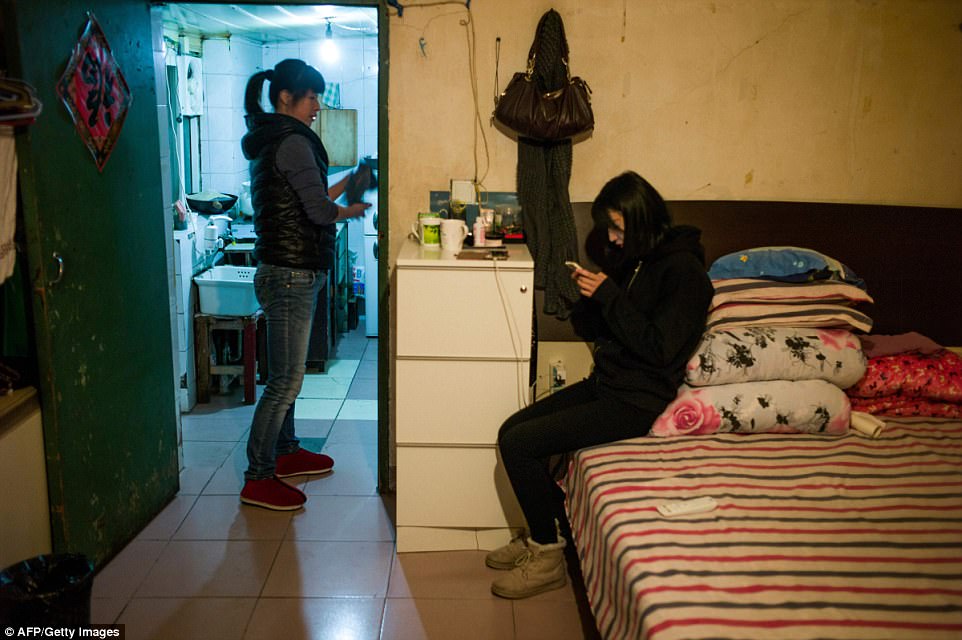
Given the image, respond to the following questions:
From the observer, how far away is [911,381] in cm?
293

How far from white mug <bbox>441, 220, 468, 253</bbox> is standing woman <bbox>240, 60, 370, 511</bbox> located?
1.67 feet

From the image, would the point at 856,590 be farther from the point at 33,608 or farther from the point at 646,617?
the point at 33,608

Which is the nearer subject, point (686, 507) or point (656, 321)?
point (686, 507)

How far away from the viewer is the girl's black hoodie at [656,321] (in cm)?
250

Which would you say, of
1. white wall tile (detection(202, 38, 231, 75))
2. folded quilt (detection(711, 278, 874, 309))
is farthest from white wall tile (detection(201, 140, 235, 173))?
folded quilt (detection(711, 278, 874, 309))

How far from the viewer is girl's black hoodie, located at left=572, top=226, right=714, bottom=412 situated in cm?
250

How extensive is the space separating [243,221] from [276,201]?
2.36 m

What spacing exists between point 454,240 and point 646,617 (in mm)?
1545

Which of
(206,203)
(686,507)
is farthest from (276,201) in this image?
(686,507)

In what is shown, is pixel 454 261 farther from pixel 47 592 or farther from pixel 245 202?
pixel 245 202

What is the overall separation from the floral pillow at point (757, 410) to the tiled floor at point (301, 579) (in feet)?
2.29

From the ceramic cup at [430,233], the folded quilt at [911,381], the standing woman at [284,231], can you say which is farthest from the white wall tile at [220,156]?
the folded quilt at [911,381]

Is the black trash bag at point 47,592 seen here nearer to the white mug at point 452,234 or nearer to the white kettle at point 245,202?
the white mug at point 452,234

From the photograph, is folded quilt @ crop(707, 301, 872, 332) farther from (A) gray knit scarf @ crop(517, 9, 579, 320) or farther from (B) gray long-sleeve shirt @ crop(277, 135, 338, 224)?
(B) gray long-sleeve shirt @ crop(277, 135, 338, 224)
